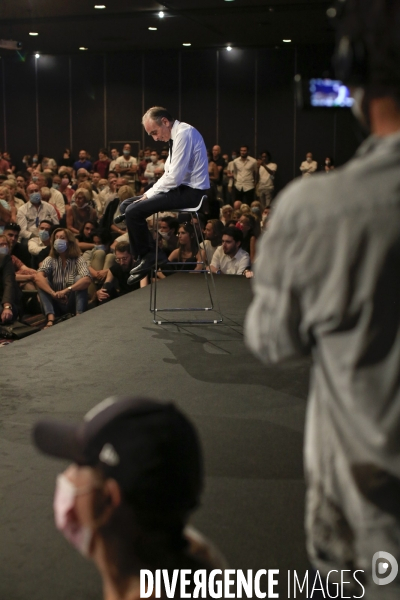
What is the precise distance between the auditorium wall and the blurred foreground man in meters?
14.6

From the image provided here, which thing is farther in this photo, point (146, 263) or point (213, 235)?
A: point (213, 235)

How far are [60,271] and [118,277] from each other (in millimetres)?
528

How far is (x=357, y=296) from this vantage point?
0.79m

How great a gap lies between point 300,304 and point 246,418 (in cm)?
207

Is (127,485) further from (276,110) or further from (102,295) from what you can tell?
(276,110)

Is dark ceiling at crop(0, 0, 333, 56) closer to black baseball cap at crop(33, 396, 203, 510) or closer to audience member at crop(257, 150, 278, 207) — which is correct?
audience member at crop(257, 150, 278, 207)

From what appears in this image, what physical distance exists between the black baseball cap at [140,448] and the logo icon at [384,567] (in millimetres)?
225

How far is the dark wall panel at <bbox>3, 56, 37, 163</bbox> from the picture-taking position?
17.4 m

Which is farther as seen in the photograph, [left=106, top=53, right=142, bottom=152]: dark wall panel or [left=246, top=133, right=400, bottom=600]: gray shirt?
[left=106, top=53, right=142, bottom=152]: dark wall panel

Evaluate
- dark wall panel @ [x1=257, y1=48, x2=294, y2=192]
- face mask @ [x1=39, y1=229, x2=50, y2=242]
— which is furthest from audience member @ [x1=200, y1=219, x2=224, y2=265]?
dark wall panel @ [x1=257, y1=48, x2=294, y2=192]

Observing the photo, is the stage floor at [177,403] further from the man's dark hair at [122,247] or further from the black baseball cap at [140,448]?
the man's dark hair at [122,247]

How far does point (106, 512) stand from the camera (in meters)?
0.77

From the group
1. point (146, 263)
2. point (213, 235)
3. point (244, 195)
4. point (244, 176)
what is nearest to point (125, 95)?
point (244, 176)

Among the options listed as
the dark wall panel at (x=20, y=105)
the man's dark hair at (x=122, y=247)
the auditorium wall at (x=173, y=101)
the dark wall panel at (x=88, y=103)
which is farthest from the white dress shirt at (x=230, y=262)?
the dark wall panel at (x=20, y=105)
